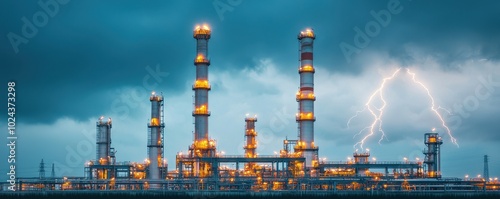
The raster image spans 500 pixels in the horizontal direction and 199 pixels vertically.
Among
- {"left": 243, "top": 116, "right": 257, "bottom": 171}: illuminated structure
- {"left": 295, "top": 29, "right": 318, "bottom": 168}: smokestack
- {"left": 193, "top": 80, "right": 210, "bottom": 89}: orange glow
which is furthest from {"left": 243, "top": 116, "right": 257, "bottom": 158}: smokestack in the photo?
{"left": 193, "top": 80, "right": 210, "bottom": 89}: orange glow

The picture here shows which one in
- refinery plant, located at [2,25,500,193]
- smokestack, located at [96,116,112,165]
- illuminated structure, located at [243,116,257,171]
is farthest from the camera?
illuminated structure, located at [243,116,257,171]

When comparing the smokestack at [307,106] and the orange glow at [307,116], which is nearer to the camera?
the smokestack at [307,106]

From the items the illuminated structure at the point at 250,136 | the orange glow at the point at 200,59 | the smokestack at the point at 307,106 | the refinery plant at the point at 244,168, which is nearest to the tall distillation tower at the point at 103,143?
the refinery plant at the point at 244,168

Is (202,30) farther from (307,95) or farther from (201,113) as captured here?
(307,95)

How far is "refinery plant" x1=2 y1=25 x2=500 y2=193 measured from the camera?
69.1 metres

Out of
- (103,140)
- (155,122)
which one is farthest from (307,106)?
(103,140)

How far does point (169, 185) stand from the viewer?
74.7 meters

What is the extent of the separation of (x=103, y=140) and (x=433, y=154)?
39.2m

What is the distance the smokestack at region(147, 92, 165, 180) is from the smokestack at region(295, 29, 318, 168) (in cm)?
1544

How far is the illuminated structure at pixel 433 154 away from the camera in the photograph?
8262 centimetres

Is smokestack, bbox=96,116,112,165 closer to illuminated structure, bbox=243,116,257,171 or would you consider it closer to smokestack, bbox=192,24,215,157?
smokestack, bbox=192,24,215,157

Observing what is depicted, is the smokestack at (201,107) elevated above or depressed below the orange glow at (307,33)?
below

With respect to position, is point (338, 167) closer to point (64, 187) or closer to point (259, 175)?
point (259, 175)

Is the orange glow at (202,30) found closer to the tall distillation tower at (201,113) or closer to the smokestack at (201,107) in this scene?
the tall distillation tower at (201,113)
